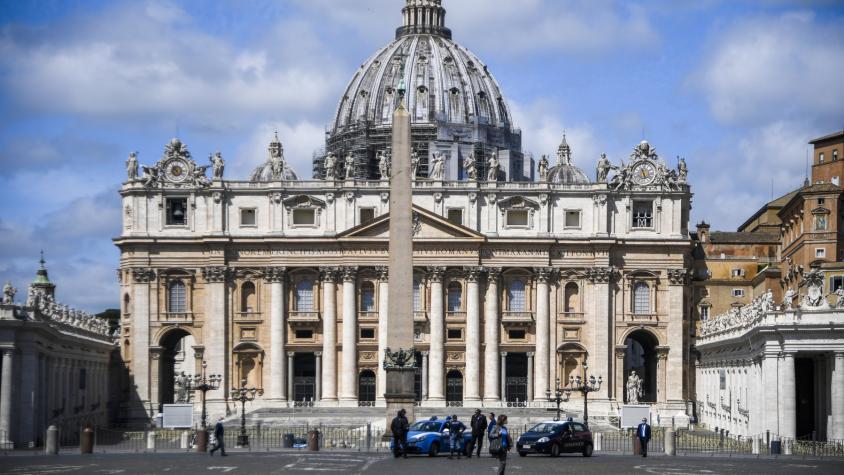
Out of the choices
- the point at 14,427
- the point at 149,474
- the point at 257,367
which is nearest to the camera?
the point at 149,474

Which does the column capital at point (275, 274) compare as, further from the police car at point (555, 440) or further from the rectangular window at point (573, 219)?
the police car at point (555, 440)

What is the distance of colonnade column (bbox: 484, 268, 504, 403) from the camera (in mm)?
139000

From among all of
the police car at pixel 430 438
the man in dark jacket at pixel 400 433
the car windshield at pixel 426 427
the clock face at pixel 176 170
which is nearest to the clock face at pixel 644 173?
the clock face at pixel 176 170

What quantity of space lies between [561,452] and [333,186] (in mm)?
59541

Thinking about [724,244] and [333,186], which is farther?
[724,244]

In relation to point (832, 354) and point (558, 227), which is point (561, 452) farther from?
point (558, 227)

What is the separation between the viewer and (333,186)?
141m

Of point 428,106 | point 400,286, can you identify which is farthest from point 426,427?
point 428,106

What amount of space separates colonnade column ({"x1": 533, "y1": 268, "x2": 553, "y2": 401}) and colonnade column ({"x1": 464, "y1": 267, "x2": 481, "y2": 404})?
168 inches

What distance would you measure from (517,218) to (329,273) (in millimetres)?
14579

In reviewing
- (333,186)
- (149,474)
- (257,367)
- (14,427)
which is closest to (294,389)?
(257,367)

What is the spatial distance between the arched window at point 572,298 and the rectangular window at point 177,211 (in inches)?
1138

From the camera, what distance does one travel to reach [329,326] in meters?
140

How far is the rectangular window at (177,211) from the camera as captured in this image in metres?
141
